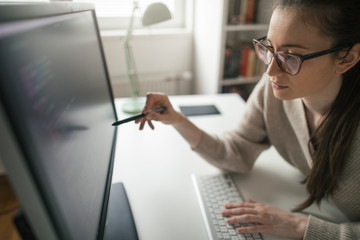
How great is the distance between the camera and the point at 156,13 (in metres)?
0.94

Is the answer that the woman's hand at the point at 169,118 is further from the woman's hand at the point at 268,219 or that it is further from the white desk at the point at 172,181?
the woman's hand at the point at 268,219

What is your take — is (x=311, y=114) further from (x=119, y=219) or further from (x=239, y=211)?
(x=119, y=219)

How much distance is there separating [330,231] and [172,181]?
408 mm

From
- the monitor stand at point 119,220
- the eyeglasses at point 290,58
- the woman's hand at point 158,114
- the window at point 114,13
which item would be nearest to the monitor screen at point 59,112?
the monitor stand at point 119,220

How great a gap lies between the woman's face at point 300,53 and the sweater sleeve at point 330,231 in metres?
0.31

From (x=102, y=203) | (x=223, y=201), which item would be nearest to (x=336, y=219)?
(x=223, y=201)

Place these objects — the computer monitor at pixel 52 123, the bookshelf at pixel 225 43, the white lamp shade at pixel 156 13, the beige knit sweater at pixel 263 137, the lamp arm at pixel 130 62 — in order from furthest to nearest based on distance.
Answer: the bookshelf at pixel 225 43 → the lamp arm at pixel 130 62 → the white lamp shade at pixel 156 13 → the beige knit sweater at pixel 263 137 → the computer monitor at pixel 52 123

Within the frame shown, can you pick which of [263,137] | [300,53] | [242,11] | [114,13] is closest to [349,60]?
[300,53]

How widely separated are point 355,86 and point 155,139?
650 millimetres

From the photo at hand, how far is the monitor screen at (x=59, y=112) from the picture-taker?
0.74 ft

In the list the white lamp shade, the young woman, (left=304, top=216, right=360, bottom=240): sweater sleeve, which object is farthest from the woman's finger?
the white lamp shade

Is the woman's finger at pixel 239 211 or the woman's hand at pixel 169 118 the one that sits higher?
the woman's hand at pixel 169 118

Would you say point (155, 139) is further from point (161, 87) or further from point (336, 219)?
point (161, 87)

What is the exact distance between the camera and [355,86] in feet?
1.91
